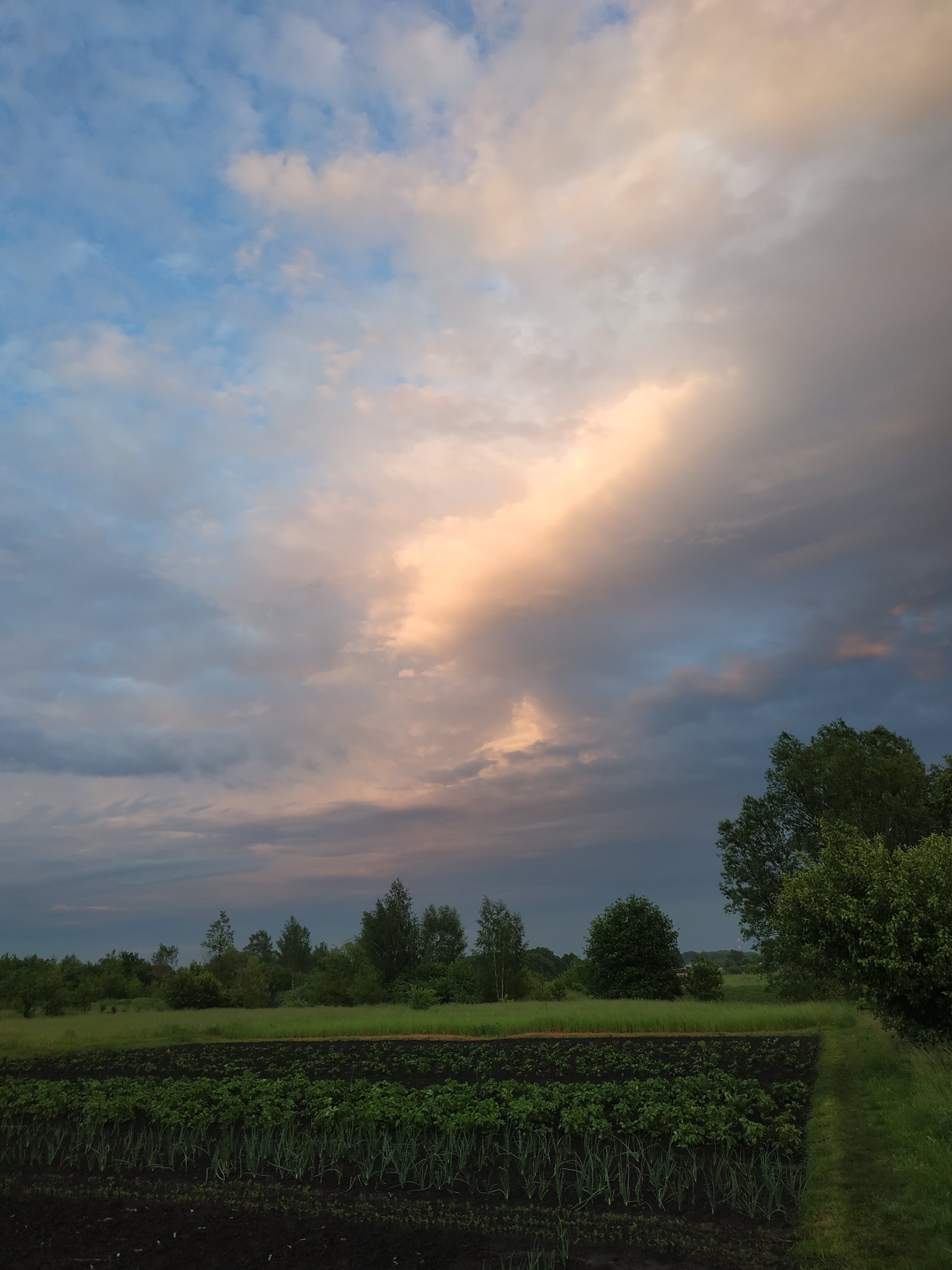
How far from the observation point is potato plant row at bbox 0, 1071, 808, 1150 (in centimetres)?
1307

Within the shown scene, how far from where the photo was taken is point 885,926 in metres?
17.7

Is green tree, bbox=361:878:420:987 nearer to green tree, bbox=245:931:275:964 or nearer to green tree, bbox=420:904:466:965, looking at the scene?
green tree, bbox=420:904:466:965

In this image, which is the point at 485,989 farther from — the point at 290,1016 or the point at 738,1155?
the point at 738,1155

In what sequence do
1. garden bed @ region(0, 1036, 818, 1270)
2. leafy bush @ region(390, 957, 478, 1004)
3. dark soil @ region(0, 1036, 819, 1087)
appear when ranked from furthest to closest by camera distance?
1. leafy bush @ region(390, 957, 478, 1004)
2. dark soil @ region(0, 1036, 819, 1087)
3. garden bed @ region(0, 1036, 818, 1270)

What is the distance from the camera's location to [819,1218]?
9.05m

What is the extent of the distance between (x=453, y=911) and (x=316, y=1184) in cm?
8856

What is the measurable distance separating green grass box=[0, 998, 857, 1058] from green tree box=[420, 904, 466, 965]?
49.9 metres

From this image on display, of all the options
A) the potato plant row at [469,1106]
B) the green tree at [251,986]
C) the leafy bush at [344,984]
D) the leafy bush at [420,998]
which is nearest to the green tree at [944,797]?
the potato plant row at [469,1106]

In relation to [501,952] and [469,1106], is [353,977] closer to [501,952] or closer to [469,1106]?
[501,952]

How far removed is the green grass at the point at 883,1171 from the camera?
8.05 meters

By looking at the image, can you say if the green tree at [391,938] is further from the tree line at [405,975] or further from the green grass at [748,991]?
the green grass at [748,991]

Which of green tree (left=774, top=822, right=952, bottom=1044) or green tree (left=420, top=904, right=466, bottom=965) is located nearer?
green tree (left=774, top=822, right=952, bottom=1044)

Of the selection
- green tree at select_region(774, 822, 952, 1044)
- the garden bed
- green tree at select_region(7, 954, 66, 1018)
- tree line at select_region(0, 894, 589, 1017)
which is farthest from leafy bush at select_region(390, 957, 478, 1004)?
green tree at select_region(774, 822, 952, 1044)

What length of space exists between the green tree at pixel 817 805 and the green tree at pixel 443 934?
2009 inches
